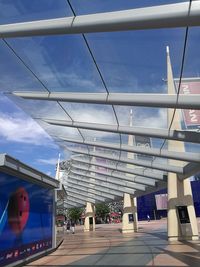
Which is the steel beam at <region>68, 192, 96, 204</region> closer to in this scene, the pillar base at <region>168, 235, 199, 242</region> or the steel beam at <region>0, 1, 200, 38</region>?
the pillar base at <region>168, 235, 199, 242</region>

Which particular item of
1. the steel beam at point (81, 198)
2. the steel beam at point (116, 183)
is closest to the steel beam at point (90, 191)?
the steel beam at point (81, 198)

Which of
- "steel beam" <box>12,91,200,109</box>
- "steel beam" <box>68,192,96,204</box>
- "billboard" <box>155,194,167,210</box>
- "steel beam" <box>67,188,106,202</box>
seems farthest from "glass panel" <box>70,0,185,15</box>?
"billboard" <box>155,194,167,210</box>

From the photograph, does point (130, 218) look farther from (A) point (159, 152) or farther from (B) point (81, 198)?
(A) point (159, 152)

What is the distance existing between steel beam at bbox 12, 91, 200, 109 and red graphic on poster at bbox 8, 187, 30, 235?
4051 mm

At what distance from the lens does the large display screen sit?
42.2ft

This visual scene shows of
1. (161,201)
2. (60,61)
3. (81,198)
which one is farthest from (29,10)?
(161,201)

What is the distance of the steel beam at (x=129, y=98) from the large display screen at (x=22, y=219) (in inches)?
148

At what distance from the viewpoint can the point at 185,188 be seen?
24.9 meters

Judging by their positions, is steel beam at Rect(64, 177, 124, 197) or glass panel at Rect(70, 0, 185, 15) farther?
steel beam at Rect(64, 177, 124, 197)

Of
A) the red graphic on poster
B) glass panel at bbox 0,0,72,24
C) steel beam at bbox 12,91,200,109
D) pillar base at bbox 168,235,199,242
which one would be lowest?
pillar base at bbox 168,235,199,242

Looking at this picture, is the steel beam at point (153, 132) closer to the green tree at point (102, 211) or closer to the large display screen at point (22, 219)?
the large display screen at point (22, 219)

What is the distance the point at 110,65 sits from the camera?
12.6 m

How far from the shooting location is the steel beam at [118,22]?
766cm

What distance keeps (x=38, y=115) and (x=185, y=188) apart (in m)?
10.9
